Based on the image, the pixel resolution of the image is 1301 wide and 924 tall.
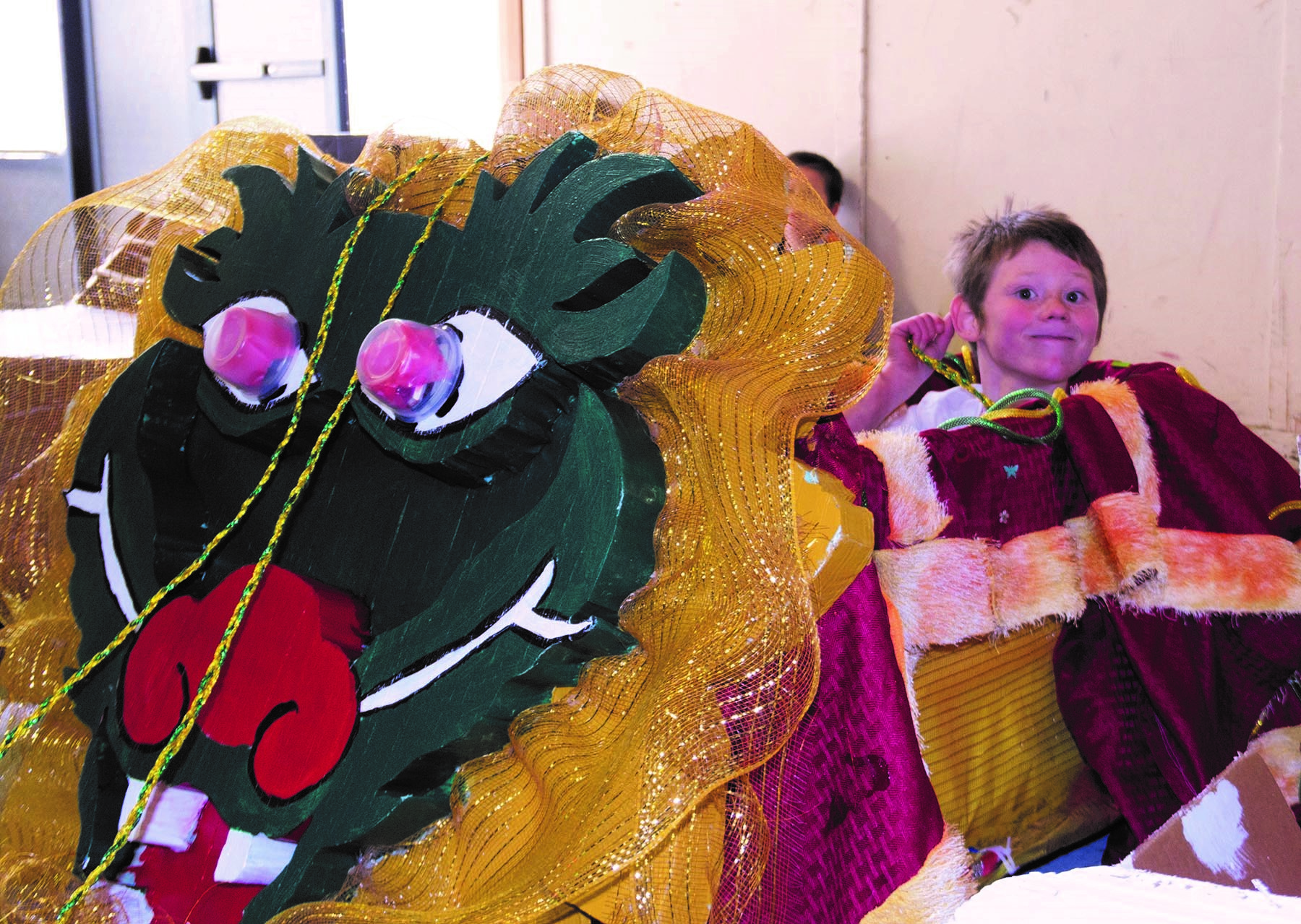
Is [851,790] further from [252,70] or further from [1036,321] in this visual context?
[252,70]

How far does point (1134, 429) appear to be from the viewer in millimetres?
1000

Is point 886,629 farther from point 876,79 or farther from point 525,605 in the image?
point 876,79

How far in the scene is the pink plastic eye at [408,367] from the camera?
597 mm

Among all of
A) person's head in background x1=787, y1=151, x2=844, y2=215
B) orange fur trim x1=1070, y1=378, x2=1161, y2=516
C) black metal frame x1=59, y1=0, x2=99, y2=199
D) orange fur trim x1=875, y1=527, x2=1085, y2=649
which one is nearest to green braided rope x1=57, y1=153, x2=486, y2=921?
orange fur trim x1=875, y1=527, x2=1085, y2=649

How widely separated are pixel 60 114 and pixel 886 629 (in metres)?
3.47

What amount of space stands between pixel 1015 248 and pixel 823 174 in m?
1.20

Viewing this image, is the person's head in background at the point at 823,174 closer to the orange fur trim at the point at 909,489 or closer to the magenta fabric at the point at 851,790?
the orange fur trim at the point at 909,489

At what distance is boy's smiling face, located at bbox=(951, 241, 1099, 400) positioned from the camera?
1.41 m

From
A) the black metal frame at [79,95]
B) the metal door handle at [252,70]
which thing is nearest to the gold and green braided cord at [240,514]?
the metal door handle at [252,70]

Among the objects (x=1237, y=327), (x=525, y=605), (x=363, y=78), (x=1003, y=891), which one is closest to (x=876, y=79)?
(x=1237, y=327)

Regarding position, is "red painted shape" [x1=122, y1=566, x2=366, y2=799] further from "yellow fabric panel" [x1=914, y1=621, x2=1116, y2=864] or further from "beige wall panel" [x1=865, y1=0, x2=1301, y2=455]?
"beige wall panel" [x1=865, y1=0, x2=1301, y2=455]

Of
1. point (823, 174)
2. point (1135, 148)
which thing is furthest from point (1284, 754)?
point (823, 174)

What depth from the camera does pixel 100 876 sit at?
0.66 metres

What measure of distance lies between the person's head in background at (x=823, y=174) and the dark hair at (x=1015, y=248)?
1.02 metres
